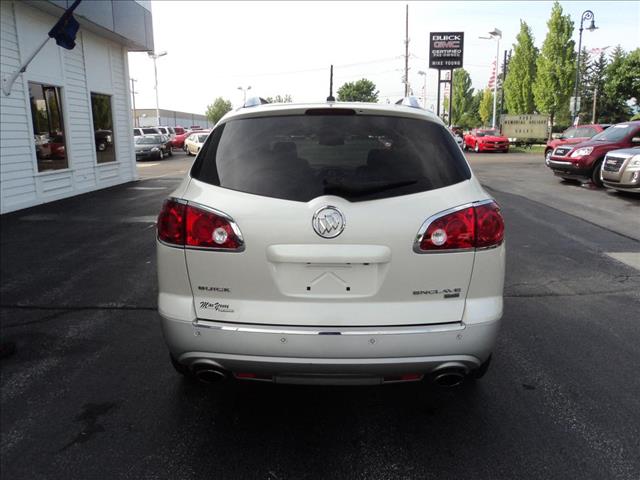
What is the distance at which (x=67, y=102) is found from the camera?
13898 mm

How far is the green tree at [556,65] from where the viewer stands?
43.5 m

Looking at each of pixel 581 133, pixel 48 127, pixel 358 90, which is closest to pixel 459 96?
pixel 358 90

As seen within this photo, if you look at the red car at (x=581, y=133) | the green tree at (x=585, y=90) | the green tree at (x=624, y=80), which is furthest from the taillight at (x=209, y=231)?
the green tree at (x=585, y=90)

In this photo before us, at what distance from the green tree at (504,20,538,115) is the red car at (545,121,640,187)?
38961mm

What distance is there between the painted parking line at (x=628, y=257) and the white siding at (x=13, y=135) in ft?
37.1

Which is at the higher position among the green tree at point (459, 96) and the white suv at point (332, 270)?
the green tree at point (459, 96)

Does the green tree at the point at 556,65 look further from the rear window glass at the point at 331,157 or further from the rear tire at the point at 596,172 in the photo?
the rear window glass at the point at 331,157

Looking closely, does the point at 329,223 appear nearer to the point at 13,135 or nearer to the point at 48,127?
the point at 13,135

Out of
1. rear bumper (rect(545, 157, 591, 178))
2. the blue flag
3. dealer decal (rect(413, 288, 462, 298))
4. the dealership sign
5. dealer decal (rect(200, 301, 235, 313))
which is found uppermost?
the dealership sign

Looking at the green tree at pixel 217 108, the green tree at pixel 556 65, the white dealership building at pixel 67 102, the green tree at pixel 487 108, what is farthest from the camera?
the green tree at pixel 217 108

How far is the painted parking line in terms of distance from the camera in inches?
267

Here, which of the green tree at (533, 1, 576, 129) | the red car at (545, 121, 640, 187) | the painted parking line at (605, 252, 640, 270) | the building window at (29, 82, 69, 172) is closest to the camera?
the painted parking line at (605, 252, 640, 270)

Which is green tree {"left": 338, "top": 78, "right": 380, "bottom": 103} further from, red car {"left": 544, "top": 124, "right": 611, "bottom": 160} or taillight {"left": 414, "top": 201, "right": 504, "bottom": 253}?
taillight {"left": 414, "top": 201, "right": 504, "bottom": 253}

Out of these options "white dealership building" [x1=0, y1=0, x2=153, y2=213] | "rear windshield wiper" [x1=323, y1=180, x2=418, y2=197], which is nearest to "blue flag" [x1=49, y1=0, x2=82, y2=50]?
"white dealership building" [x1=0, y1=0, x2=153, y2=213]
